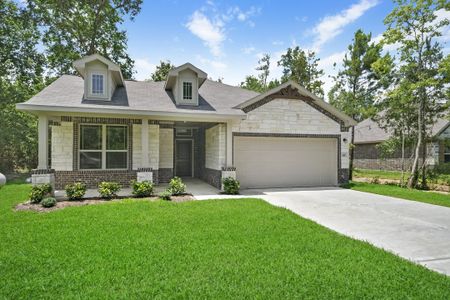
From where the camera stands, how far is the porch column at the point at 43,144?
347 inches

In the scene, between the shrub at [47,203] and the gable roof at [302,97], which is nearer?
the shrub at [47,203]

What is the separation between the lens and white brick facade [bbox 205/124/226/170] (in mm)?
11125

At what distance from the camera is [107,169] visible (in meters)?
11.1

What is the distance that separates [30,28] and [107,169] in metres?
18.3

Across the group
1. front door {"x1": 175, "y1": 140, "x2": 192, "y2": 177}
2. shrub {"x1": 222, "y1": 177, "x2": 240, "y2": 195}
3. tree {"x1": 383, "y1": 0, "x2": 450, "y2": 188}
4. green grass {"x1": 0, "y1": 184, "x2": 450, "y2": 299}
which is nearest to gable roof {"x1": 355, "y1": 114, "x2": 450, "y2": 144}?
tree {"x1": 383, "y1": 0, "x2": 450, "y2": 188}

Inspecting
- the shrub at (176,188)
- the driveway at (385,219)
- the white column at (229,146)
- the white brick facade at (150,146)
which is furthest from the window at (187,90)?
the driveway at (385,219)

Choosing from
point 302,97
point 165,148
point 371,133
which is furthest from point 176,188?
point 371,133

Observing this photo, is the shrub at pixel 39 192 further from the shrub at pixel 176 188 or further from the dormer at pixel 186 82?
the dormer at pixel 186 82

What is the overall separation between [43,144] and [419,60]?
56.4 feet

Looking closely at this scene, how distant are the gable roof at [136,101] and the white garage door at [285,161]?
6.92 feet

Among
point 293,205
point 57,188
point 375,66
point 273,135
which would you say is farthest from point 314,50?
point 57,188

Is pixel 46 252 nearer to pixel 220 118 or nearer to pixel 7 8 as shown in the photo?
pixel 220 118

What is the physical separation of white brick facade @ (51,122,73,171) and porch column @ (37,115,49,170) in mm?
1858

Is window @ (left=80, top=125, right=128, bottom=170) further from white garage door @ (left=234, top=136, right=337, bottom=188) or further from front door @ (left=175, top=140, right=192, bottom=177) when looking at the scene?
white garage door @ (left=234, top=136, right=337, bottom=188)
